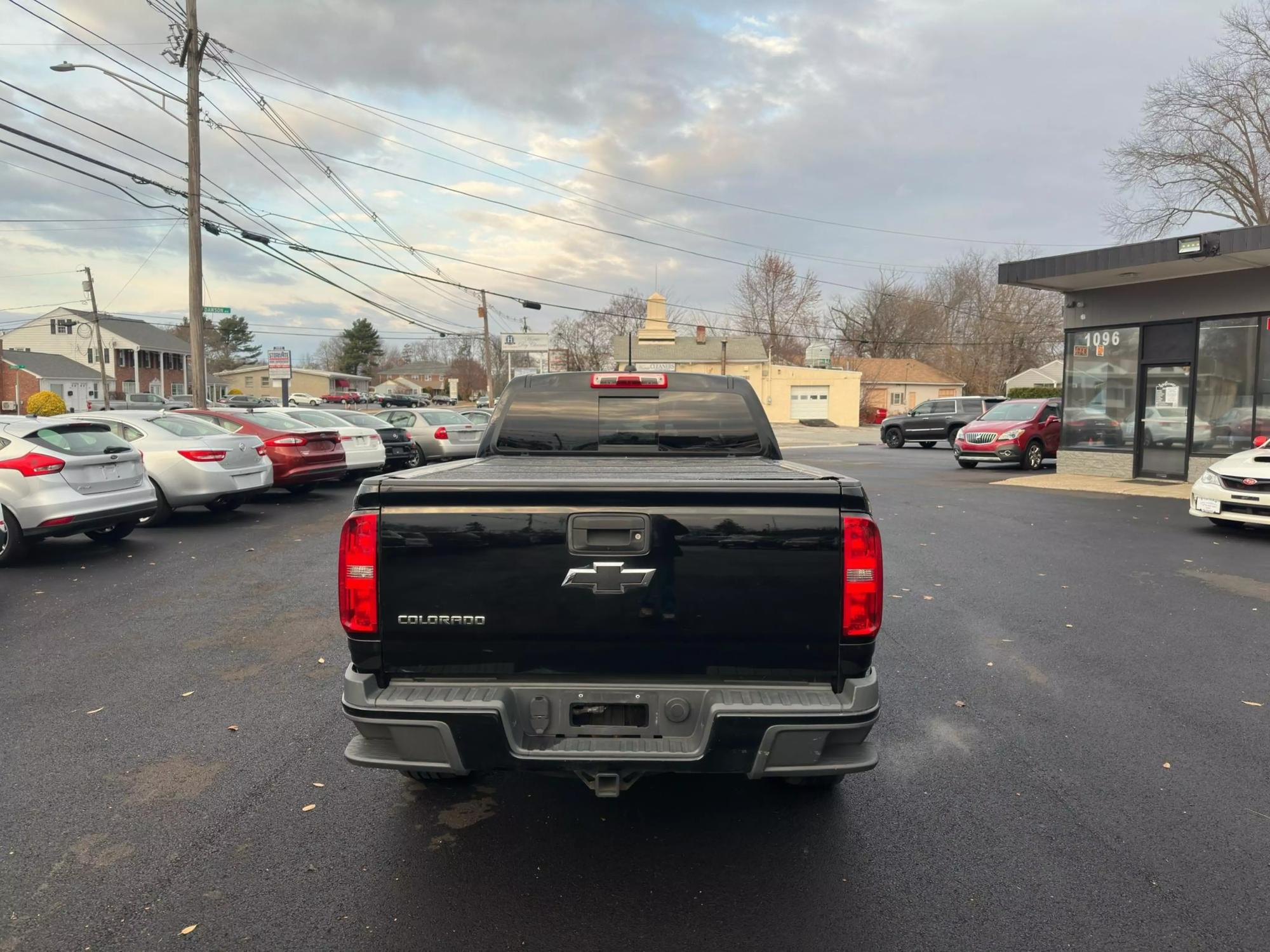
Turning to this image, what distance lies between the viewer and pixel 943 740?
4164mm

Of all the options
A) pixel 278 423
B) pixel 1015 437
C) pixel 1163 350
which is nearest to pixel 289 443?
pixel 278 423

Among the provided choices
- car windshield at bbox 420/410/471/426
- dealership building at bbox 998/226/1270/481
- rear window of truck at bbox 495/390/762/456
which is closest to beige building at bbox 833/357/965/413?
dealership building at bbox 998/226/1270/481

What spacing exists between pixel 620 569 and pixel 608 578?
5cm

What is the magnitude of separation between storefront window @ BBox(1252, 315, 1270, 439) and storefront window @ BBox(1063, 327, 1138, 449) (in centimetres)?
237

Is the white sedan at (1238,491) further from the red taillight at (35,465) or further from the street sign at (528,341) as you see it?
the street sign at (528,341)

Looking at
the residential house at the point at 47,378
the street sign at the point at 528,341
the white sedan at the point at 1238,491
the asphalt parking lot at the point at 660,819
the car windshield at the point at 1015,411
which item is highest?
the street sign at the point at 528,341

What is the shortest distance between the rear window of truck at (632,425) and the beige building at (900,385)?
6334cm

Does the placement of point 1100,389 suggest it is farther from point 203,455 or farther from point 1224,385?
point 203,455

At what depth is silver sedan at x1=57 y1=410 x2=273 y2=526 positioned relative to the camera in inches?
409

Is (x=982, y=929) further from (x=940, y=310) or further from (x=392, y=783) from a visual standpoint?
(x=940, y=310)

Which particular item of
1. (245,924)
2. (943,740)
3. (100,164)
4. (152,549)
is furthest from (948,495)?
(100,164)

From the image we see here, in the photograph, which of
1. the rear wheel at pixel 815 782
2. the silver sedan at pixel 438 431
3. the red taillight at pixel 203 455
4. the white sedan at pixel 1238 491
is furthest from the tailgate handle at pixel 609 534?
the silver sedan at pixel 438 431

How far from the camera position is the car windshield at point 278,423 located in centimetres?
1312

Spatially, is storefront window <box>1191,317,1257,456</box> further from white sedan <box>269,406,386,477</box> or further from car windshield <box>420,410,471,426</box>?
white sedan <box>269,406,386,477</box>
